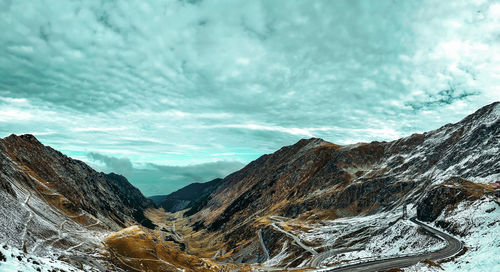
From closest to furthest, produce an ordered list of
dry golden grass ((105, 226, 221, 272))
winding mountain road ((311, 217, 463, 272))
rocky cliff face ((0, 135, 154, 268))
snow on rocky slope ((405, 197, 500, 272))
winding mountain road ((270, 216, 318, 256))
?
snow on rocky slope ((405, 197, 500, 272)), rocky cliff face ((0, 135, 154, 268)), winding mountain road ((311, 217, 463, 272)), dry golden grass ((105, 226, 221, 272)), winding mountain road ((270, 216, 318, 256))

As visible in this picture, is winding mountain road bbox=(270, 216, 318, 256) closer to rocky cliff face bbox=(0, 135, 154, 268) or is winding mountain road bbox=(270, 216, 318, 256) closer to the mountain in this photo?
the mountain

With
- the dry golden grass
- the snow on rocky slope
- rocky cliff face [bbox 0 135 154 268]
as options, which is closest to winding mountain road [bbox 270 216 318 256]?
the dry golden grass

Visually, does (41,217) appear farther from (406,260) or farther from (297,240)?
(406,260)

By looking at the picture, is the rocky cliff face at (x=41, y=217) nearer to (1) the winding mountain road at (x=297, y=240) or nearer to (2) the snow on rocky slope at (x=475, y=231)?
(2) the snow on rocky slope at (x=475, y=231)

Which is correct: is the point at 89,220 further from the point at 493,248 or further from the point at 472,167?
the point at 472,167

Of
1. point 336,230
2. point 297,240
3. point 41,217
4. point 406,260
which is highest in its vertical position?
point 41,217

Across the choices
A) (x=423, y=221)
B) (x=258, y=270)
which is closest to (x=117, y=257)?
(x=258, y=270)

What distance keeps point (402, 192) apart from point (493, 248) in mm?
130220

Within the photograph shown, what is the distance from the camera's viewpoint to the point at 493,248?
194ft

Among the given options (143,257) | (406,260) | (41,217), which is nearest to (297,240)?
(406,260)

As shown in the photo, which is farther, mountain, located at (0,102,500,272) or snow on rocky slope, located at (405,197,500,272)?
mountain, located at (0,102,500,272)

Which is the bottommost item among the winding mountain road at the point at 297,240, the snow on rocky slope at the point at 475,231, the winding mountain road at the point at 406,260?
the winding mountain road at the point at 297,240

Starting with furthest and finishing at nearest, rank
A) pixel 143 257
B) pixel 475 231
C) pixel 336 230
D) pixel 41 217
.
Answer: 1. pixel 336 230
2. pixel 143 257
3. pixel 41 217
4. pixel 475 231

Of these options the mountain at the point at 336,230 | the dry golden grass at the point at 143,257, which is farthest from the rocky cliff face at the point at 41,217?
the dry golden grass at the point at 143,257
